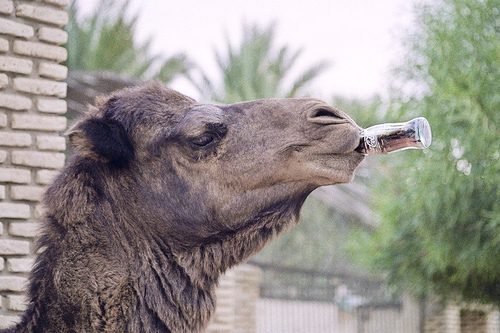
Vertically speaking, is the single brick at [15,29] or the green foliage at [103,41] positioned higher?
the green foliage at [103,41]

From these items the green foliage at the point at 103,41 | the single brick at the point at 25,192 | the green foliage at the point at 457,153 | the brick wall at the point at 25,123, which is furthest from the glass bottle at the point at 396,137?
the green foliage at the point at 103,41

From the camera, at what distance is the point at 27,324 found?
2.61 m

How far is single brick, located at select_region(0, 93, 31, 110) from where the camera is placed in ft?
13.1

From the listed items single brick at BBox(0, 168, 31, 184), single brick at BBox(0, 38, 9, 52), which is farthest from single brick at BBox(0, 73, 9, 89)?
single brick at BBox(0, 168, 31, 184)

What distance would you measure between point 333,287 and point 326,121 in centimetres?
1236

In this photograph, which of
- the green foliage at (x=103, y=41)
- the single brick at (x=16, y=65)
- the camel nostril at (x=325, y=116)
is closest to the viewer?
the camel nostril at (x=325, y=116)

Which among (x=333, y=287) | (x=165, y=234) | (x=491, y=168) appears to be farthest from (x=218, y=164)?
(x=333, y=287)

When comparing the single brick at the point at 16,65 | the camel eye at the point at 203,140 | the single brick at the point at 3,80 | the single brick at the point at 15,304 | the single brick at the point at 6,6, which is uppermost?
the single brick at the point at 6,6

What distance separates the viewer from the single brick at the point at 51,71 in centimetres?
420

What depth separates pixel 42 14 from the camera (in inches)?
167

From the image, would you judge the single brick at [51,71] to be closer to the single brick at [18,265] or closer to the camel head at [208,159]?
the single brick at [18,265]

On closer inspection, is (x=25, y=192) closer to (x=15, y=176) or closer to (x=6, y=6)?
(x=15, y=176)

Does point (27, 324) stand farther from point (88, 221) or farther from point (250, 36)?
point (250, 36)

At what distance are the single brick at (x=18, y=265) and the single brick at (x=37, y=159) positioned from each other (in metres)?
0.55
